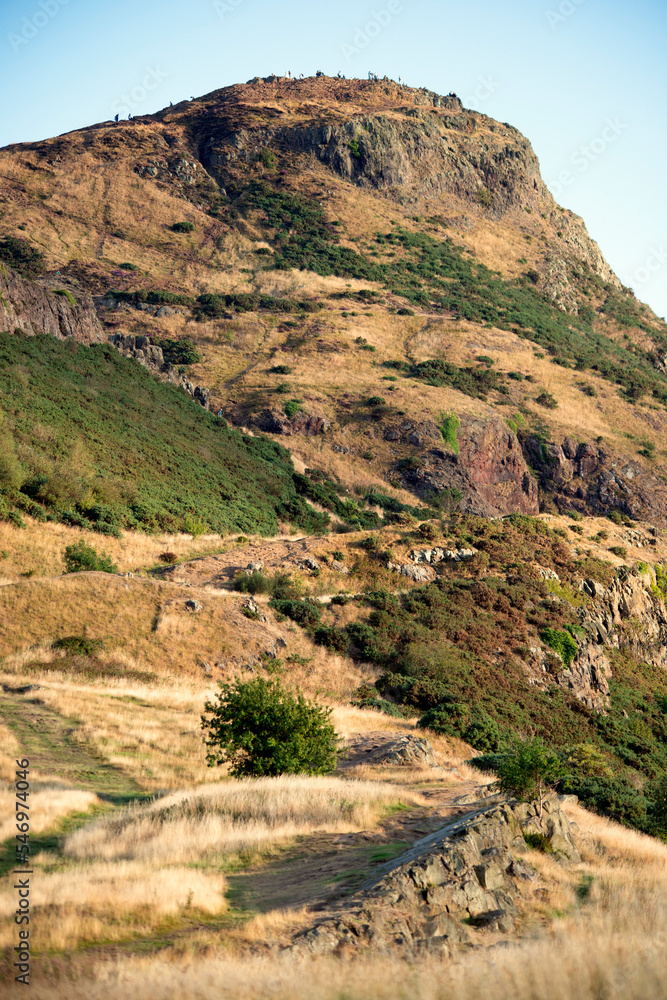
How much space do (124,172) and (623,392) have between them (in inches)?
3466

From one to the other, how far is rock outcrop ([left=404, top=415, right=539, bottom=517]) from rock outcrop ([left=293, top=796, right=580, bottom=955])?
198 feet

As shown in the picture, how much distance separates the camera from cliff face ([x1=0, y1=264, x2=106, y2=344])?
5410cm

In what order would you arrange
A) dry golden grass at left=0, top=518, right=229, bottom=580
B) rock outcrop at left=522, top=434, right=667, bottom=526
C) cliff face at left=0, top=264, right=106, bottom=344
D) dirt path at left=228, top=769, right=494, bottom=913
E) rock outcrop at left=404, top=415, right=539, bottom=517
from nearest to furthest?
dirt path at left=228, top=769, right=494, bottom=913, dry golden grass at left=0, top=518, right=229, bottom=580, cliff face at left=0, top=264, right=106, bottom=344, rock outcrop at left=404, top=415, right=539, bottom=517, rock outcrop at left=522, top=434, right=667, bottom=526

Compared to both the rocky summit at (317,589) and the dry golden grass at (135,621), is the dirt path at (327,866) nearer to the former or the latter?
the rocky summit at (317,589)

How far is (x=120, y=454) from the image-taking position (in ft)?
161

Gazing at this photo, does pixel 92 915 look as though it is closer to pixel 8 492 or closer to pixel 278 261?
pixel 8 492

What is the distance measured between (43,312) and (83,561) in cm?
3210

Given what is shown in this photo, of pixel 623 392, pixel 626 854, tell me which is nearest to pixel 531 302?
pixel 623 392

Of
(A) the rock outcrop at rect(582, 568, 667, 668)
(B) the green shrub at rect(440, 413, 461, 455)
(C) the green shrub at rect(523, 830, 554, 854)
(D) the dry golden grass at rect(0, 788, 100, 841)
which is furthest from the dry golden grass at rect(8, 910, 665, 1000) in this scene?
(B) the green shrub at rect(440, 413, 461, 455)

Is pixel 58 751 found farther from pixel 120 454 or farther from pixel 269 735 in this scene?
pixel 120 454

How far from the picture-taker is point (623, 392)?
93.0 metres

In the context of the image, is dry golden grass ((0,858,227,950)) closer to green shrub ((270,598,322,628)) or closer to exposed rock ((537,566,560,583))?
green shrub ((270,598,322,628))

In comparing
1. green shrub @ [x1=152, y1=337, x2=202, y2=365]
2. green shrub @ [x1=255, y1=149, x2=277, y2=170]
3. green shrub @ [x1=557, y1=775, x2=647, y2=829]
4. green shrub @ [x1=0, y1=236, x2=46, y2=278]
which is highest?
green shrub @ [x1=255, y1=149, x2=277, y2=170]

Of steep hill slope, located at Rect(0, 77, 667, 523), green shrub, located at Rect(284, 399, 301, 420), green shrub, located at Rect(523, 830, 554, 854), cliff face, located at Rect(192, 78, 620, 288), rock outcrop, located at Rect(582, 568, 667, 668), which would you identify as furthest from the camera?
cliff face, located at Rect(192, 78, 620, 288)
